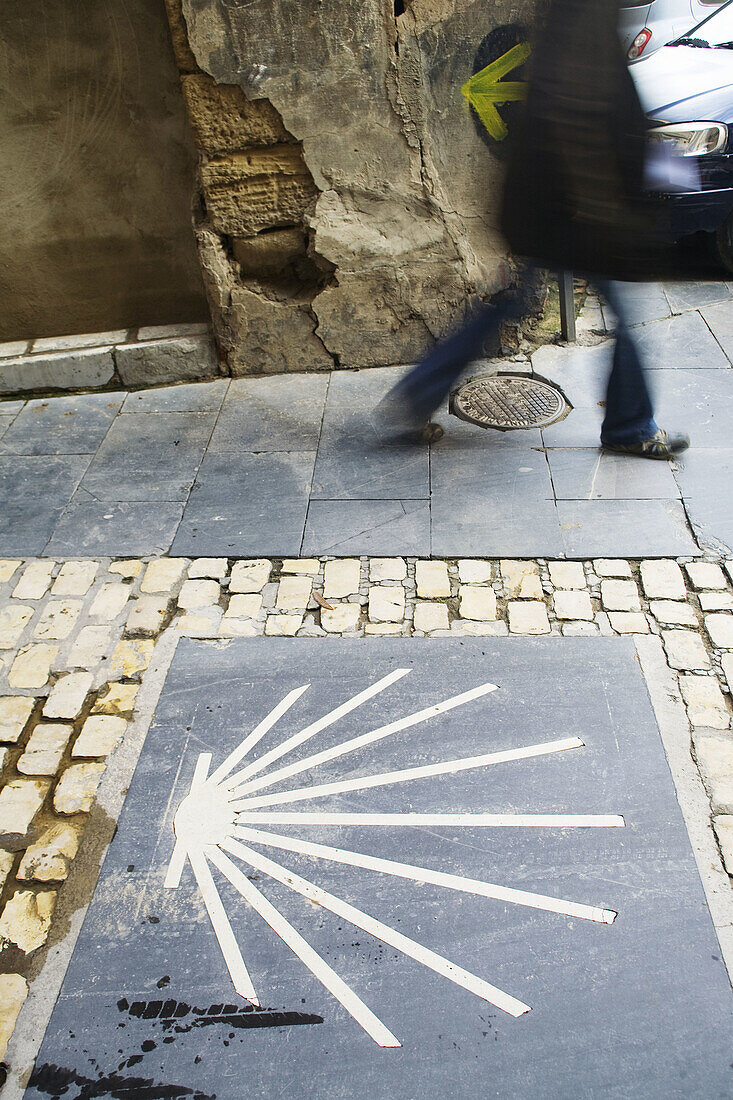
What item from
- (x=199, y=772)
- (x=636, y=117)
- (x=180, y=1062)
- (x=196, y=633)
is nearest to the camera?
(x=180, y=1062)

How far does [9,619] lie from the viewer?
392 cm

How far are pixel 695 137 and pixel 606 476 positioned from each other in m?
2.65

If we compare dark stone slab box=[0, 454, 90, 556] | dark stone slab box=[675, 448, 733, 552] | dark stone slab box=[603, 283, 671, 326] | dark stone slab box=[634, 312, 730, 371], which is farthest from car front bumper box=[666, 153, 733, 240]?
dark stone slab box=[0, 454, 90, 556]

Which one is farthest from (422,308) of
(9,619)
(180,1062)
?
(180,1062)

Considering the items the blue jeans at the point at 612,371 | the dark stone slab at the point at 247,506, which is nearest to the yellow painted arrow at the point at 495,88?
the blue jeans at the point at 612,371

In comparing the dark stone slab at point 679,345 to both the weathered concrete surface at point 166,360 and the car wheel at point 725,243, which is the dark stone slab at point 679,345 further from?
the weathered concrete surface at point 166,360

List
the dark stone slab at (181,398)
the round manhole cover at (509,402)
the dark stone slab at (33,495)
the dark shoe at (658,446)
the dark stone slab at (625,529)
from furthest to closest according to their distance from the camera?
the dark stone slab at (181,398) < the round manhole cover at (509,402) < the dark shoe at (658,446) < the dark stone slab at (33,495) < the dark stone slab at (625,529)

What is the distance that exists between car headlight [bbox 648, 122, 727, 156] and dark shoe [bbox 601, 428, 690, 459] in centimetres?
220

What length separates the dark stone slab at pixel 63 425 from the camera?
5016 mm

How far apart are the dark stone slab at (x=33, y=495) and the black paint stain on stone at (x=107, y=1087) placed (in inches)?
99.0

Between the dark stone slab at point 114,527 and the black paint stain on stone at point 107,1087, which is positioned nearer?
the black paint stain on stone at point 107,1087

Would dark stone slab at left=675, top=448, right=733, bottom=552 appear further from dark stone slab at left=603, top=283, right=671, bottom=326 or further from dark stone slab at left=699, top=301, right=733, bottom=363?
dark stone slab at left=603, top=283, right=671, bottom=326

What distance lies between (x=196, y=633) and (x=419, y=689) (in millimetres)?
1052

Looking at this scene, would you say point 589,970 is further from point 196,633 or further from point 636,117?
point 636,117
